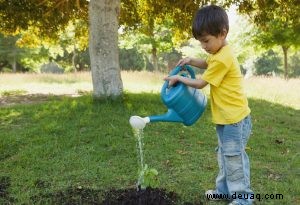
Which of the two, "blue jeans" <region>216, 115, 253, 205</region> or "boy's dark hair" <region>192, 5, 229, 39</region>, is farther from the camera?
"blue jeans" <region>216, 115, 253, 205</region>

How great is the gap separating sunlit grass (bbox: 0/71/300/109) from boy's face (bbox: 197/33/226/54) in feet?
25.3

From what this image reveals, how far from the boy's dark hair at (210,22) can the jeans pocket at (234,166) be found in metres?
0.96

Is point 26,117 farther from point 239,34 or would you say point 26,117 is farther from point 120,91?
point 239,34

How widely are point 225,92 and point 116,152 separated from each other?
2338mm

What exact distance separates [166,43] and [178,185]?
2113 cm

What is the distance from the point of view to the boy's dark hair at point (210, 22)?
9.89ft

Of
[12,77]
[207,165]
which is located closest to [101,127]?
[207,165]

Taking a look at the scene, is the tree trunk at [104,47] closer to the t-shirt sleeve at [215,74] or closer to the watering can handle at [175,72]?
the watering can handle at [175,72]

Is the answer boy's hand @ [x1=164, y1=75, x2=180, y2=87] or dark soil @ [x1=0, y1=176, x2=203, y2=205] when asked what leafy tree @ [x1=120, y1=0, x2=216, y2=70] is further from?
boy's hand @ [x1=164, y1=75, x2=180, y2=87]

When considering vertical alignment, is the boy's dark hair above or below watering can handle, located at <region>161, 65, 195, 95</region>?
above

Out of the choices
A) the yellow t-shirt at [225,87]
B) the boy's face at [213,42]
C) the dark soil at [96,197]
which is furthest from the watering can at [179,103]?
the dark soil at [96,197]

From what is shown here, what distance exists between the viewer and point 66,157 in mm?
5027

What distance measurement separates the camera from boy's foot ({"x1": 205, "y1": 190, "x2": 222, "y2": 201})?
12.3 ft

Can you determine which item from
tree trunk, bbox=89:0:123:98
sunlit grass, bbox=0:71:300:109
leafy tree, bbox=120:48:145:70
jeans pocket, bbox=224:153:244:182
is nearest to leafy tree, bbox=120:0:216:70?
sunlit grass, bbox=0:71:300:109
